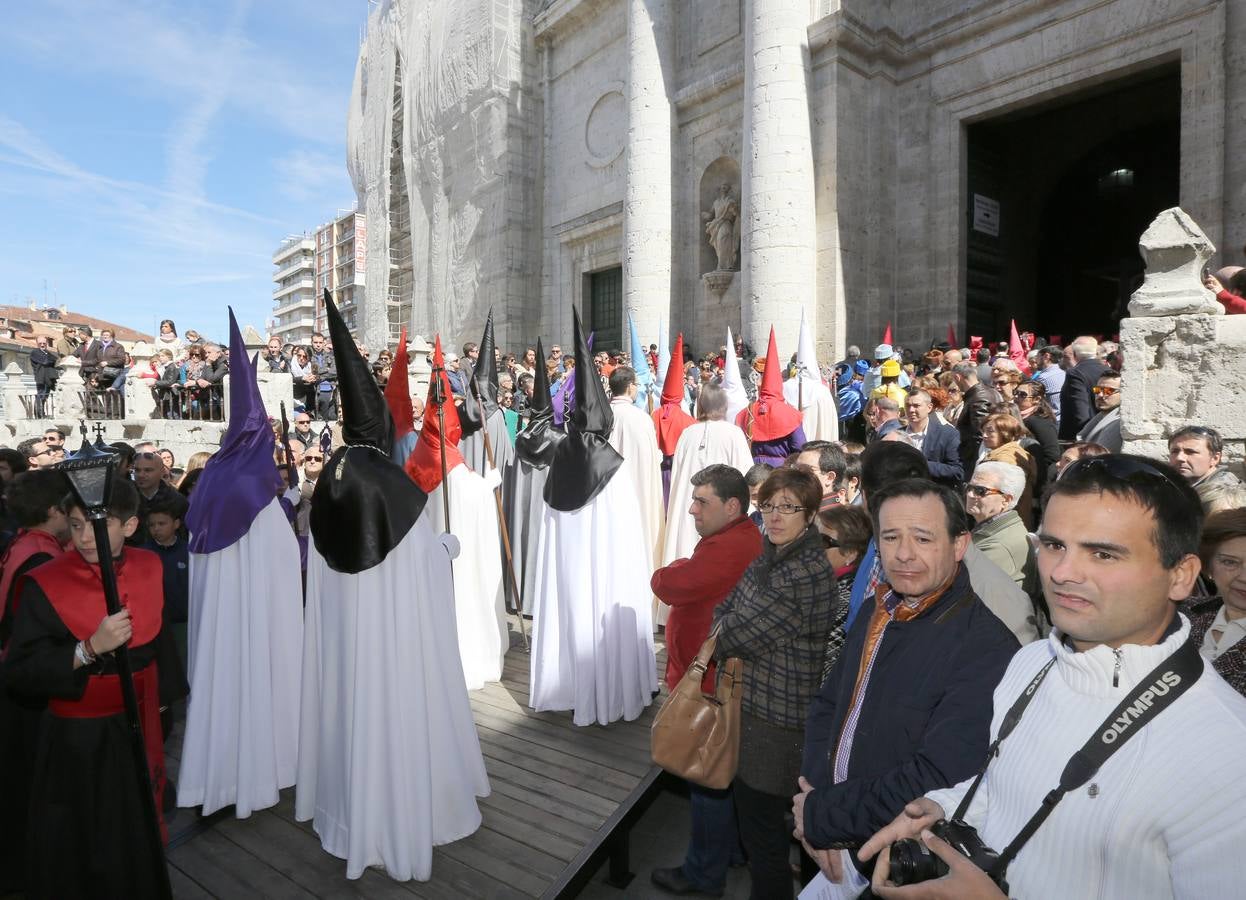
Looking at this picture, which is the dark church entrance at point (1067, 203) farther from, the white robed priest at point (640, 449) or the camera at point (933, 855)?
the camera at point (933, 855)

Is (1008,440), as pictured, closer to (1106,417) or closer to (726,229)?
(1106,417)

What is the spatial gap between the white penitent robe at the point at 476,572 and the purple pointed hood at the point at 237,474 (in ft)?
4.56

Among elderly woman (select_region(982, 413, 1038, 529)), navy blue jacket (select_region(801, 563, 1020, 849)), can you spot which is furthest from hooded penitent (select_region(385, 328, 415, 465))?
elderly woman (select_region(982, 413, 1038, 529))

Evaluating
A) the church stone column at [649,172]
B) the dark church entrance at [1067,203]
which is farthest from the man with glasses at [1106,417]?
the church stone column at [649,172]

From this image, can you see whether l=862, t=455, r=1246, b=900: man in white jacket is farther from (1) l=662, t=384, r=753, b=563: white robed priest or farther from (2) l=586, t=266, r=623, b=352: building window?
(2) l=586, t=266, r=623, b=352: building window

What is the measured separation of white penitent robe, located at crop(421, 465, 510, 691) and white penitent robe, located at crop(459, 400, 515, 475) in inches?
64.8

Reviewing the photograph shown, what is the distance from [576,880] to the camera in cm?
304

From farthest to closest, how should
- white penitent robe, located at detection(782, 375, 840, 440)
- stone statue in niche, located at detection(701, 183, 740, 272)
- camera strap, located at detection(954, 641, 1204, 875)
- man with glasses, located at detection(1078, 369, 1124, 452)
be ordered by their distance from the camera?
1. stone statue in niche, located at detection(701, 183, 740, 272)
2. white penitent robe, located at detection(782, 375, 840, 440)
3. man with glasses, located at detection(1078, 369, 1124, 452)
4. camera strap, located at detection(954, 641, 1204, 875)

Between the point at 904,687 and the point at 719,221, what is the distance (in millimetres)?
14560

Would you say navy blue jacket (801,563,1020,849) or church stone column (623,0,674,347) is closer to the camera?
navy blue jacket (801,563,1020,849)

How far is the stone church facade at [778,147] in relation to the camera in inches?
435

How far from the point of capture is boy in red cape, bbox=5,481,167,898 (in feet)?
8.73

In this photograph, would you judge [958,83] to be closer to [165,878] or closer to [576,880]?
[576,880]

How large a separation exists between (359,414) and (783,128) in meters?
11.6
